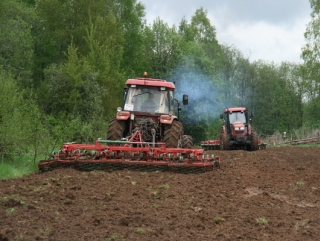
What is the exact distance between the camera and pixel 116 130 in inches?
507

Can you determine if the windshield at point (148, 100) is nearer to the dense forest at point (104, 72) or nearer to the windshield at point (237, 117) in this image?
the dense forest at point (104, 72)

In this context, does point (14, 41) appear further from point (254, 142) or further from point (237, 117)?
point (254, 142)

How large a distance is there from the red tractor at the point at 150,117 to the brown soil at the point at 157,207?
2.23m

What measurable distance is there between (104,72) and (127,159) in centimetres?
1372

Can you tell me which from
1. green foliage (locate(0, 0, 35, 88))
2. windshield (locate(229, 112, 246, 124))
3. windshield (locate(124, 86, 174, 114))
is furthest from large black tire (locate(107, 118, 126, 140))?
green foliage (locate(0, 0, 35, 88))

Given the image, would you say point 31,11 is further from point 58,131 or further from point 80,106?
point 58,131

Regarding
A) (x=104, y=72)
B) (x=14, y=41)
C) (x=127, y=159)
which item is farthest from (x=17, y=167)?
(x=14, y=41)

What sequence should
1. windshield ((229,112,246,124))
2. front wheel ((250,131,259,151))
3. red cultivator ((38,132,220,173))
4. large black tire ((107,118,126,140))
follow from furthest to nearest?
1. windshield ((229,112,246,124))
2. front wheel ((250,131,259,151))
3. large black tire ((107,118,126,140))
4. red cultivator ((38,132,220,173))

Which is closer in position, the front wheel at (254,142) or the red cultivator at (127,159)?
the red cultivator at (127,159)

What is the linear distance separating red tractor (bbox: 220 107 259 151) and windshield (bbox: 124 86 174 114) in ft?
32.8

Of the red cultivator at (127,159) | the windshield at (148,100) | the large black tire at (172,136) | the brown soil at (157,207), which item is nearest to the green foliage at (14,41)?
the windshield at (148,100)

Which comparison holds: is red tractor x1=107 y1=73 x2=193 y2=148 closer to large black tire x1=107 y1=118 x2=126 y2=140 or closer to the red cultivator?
large black tire x1=107 y1=118 x2=126 y2=140

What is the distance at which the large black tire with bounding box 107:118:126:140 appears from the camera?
12.8 m

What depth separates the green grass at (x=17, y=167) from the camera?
34.9 feet
